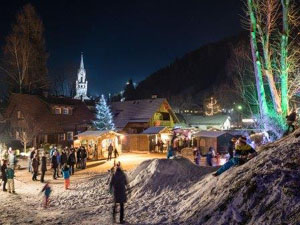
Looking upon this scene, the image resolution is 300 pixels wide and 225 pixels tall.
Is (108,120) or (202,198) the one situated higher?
(108,120)

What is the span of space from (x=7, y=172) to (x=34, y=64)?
3065 cm

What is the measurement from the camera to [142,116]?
4344 cm

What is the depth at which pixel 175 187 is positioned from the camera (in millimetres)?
12047

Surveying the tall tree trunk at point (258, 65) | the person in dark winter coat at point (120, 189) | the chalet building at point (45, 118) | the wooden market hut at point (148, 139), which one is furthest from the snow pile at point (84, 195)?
the chalet building at point (45, 118)

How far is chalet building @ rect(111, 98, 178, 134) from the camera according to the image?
141 ft

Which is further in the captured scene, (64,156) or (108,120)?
(108,120)

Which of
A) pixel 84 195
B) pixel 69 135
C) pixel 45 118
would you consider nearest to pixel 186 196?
pixel 84 195

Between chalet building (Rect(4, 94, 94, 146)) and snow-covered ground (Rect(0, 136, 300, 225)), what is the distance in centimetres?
2062

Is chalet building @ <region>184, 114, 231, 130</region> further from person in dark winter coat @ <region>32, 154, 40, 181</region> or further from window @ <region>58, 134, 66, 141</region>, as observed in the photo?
person in dark winter coat @ <region>32, 154, 40, 181</region>

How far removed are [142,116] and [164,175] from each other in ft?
99.9

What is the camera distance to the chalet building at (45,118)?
36.9 metres

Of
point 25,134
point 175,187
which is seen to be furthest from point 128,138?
point 175,187

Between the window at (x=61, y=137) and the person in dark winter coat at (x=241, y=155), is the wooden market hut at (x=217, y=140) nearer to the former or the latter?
the person in dark winter coat at (x=241, y=155)

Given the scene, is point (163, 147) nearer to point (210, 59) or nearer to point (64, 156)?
point (64, 156)
